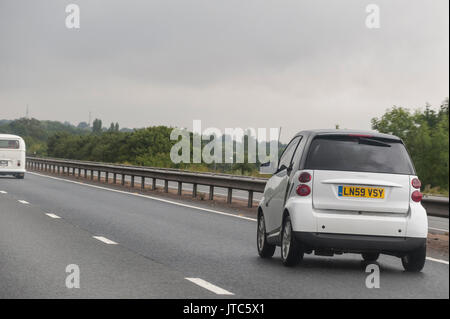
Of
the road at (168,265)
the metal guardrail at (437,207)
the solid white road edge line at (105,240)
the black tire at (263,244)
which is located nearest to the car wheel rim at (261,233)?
the black tire at (263,244)

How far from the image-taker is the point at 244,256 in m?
10.6

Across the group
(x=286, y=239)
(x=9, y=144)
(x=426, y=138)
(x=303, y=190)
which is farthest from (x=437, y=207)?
(x=426, y=138)

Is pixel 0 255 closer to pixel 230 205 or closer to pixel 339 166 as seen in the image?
pixel 339 166

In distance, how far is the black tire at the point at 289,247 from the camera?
9031 mm

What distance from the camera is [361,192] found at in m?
8.86

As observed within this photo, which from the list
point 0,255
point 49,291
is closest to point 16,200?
point 0,255

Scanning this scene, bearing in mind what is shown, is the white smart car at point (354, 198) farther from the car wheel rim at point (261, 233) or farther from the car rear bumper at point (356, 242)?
the car wheel rim at point (261, 233)

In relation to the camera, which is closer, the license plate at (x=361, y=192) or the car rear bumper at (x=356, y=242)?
the car rear bumper at (x=356, y=242)

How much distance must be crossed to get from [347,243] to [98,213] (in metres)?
10.3

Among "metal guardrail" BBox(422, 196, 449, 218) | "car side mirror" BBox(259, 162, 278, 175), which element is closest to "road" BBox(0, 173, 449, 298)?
"car side mirror" BBox(259, 162, 278, 175)

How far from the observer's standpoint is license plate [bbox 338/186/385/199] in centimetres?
884

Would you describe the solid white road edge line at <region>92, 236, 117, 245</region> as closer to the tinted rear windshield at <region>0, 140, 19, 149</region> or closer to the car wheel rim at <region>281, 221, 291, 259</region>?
the car wheel rim at <region>281, 221, 291, 259</region>

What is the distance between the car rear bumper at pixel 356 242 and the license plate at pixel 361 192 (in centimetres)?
49

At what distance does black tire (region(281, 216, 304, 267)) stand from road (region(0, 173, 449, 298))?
0.12 m
